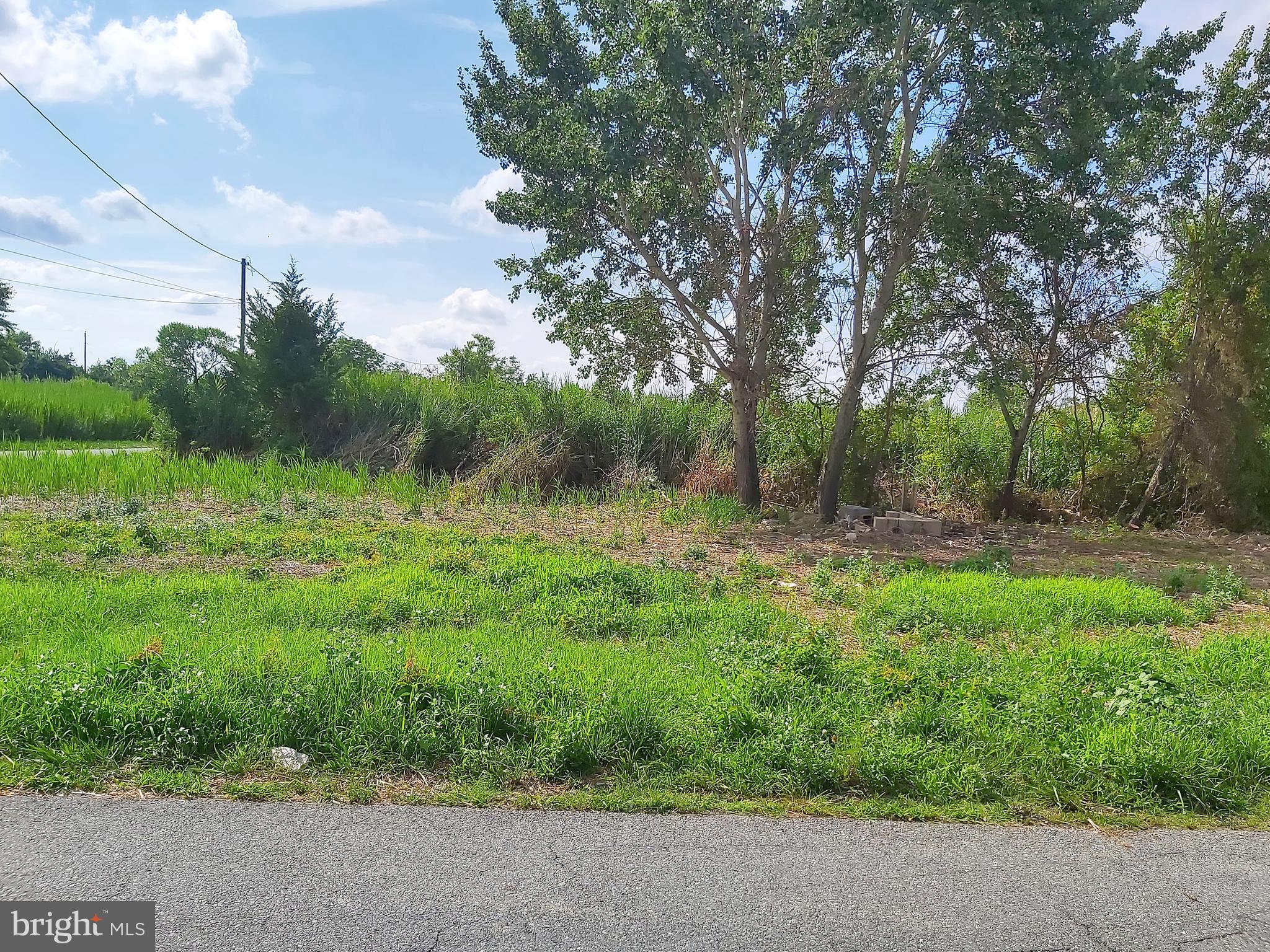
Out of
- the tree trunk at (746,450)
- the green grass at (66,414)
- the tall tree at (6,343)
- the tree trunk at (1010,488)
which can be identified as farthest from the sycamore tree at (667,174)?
the tall tree at (6,343)

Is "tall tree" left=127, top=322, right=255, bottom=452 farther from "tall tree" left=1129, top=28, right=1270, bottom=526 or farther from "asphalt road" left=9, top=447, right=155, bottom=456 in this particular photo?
"tall tree" left=1129, top=28, right=1270, bottom=526

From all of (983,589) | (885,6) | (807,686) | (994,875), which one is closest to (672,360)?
(885,6)

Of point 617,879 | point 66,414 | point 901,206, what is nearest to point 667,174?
point 901,206

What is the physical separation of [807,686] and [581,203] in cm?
824

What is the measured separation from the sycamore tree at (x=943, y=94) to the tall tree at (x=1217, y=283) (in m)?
2.03

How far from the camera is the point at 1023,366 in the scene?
11781 mm

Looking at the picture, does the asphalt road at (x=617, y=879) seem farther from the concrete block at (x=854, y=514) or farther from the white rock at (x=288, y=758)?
the concrete block at (x=854, y=514)

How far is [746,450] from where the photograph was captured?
13.4 m

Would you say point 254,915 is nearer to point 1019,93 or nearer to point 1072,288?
point 1019,93

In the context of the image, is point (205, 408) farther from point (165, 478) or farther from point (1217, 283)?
point (1217, 283)

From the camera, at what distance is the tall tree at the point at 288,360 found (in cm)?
1791

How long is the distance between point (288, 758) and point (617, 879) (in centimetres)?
182

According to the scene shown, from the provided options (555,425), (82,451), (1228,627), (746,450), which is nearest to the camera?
(1228,627)

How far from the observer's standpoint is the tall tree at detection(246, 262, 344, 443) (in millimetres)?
17906
